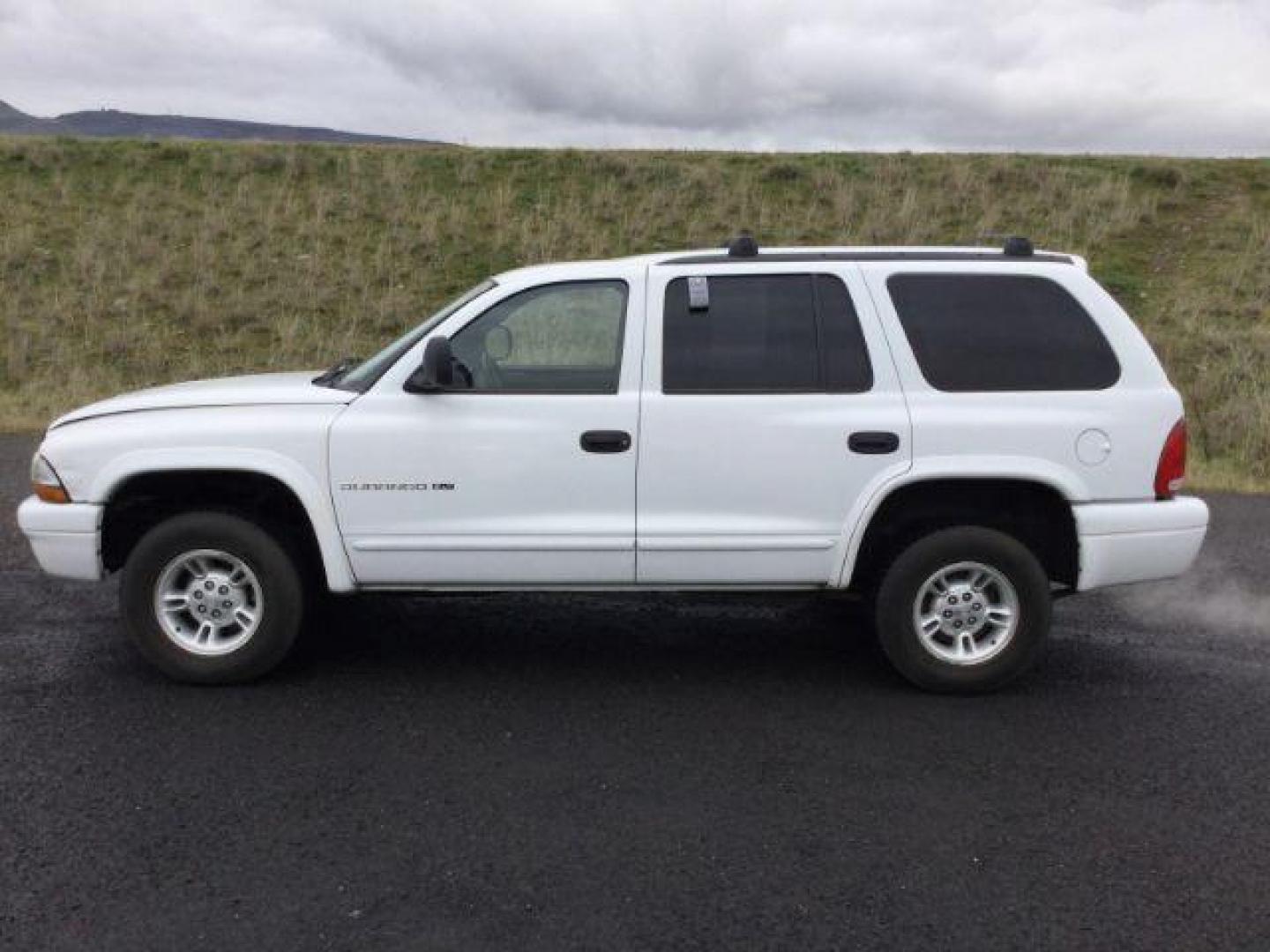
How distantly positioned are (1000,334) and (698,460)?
139 centimetres

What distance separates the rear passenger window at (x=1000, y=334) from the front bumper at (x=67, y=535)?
349 cm

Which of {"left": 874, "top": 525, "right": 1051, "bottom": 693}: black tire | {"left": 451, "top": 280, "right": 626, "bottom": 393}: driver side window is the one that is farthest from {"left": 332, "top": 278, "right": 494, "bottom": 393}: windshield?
{"left": 874, "top": 525, "right": 1051, "bottom": 693}: black tire

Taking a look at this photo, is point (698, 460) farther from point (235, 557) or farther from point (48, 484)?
point (48, 484)

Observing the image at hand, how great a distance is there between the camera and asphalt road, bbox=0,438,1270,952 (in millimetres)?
3514

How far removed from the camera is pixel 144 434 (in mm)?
5156

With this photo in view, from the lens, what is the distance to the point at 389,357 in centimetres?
536

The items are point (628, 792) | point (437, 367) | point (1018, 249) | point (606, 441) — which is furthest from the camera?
point (1018, 249)

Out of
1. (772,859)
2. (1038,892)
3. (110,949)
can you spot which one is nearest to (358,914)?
(110,949)

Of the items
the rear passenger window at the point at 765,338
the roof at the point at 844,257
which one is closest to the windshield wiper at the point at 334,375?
the roof at the point at 844,257

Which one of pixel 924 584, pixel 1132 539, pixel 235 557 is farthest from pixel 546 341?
pixel 1132 539

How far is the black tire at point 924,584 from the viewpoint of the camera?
5223mm

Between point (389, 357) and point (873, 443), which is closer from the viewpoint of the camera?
point (873, 443)

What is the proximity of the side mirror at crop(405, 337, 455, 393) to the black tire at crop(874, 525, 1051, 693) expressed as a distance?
6.60ft

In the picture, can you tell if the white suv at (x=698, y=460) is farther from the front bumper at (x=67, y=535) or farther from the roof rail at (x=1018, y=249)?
the roof rail at (x=1018, y=249)
